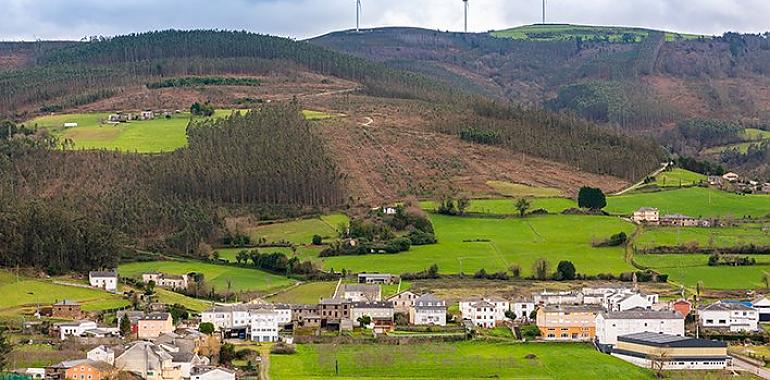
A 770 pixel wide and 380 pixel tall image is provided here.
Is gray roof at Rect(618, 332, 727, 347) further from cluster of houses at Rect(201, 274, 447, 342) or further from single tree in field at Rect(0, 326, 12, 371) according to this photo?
single tree in field at Rect(0, 326, 12, 371)

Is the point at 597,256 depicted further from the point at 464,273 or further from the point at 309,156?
the point at 309,156

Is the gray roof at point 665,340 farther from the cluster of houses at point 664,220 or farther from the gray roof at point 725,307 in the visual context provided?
the cluster of houses at point 664,220

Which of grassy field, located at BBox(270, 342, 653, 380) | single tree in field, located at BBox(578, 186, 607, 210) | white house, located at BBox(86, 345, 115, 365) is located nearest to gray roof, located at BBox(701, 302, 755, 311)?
grassy field, located at BBox(270, 342, 653, 380)

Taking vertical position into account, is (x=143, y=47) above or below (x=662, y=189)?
above

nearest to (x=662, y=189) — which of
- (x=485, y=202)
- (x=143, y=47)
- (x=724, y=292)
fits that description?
(x=485, y=202)

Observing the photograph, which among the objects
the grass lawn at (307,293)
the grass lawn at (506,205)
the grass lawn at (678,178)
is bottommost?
the grass lawn at (307,293)

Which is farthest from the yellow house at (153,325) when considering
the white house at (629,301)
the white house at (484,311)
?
the white house at (629,301)
